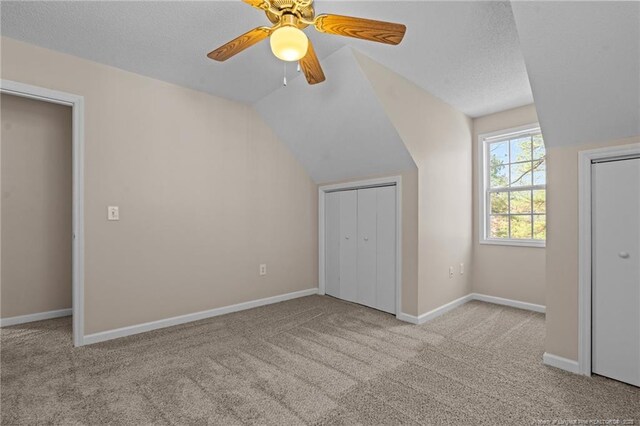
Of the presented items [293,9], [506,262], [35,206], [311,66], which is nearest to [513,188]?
[506,262]

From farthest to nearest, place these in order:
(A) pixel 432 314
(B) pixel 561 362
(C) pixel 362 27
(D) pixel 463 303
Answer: (D) pixel 463 303 → (A) pixel 432 314 → (B) pixel 561 362 → (C) pixel 362 27

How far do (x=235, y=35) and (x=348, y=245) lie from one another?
2.63m

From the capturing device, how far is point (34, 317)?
3264 mm

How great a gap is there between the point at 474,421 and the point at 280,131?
131 inches

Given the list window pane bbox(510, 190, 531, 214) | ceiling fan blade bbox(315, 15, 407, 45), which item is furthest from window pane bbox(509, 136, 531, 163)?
ceiling fan blade bbox(315, 15, 407, 45)

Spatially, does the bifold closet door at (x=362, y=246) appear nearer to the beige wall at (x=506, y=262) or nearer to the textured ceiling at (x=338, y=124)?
the textured ceiling at (x=338, y=124)

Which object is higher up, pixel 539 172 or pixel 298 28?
pixel 298 28

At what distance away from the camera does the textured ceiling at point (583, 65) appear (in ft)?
5.23

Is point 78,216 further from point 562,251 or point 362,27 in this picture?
point 562,251

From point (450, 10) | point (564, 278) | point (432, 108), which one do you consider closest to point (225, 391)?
point (564, 278)

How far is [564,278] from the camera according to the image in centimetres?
227

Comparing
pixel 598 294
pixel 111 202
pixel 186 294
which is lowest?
pixel 186 294

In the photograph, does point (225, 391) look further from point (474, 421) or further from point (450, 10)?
point (450, 10)

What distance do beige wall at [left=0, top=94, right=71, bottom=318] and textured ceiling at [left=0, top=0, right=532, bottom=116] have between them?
3.91 ft
